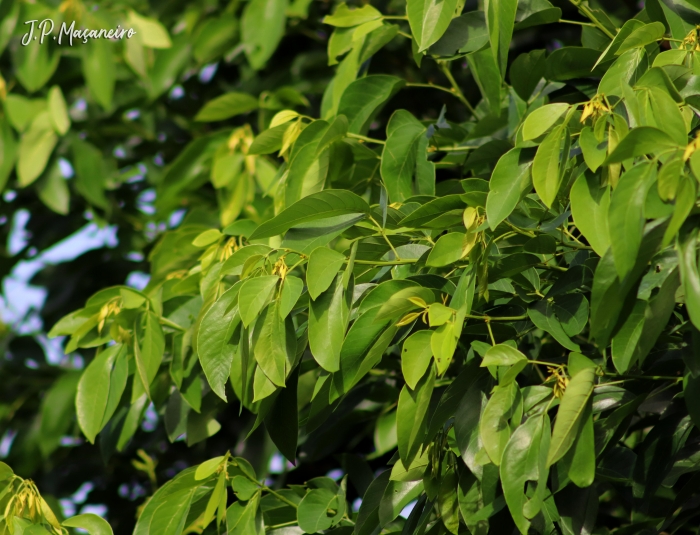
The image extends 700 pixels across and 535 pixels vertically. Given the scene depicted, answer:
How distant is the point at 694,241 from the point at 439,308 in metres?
0.23

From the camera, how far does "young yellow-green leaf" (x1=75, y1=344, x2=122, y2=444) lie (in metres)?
0.94

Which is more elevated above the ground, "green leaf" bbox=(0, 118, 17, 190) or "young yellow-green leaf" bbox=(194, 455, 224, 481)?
"green leaf" bbox=(0, 118, 17, 190)

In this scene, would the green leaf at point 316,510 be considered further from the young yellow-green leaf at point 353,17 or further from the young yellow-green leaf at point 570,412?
the young yellow-green leaf at point 353,17

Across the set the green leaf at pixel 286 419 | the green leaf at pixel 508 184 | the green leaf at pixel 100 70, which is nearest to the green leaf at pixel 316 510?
the green leaf at pixel 286 419

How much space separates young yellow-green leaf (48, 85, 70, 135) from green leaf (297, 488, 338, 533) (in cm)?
101

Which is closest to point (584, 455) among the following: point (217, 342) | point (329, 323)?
point (329, 323)

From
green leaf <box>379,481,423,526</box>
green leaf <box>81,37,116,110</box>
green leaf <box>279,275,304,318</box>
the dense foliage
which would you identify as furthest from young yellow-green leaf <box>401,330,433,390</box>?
green leaf <box>81,37,116,110</box>

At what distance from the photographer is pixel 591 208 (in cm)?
66

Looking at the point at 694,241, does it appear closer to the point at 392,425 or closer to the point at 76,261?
the point at 392,425

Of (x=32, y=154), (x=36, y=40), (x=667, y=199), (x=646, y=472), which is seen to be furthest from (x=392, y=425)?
(x=36, y=40)

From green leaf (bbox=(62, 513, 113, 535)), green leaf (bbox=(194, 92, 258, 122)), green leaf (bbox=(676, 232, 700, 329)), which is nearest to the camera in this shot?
green leaf (bbox=(676, 232, 700, 329))

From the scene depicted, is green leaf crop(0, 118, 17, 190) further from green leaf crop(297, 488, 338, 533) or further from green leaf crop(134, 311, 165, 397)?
green leaf crop(297, 488, 338, 533)

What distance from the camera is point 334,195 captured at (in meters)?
0.74

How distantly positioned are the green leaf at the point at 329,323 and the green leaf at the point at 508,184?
0.51 feet
